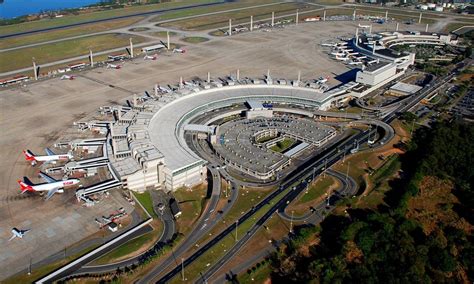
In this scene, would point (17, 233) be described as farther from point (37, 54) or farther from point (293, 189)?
point (37, 54)

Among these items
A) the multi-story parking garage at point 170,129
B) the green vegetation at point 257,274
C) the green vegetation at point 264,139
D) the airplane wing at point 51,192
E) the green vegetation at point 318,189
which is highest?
the multi-story parking garage at point 170,129

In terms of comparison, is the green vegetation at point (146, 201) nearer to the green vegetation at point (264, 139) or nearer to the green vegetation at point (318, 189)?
the green vegetation at point (318, 189)

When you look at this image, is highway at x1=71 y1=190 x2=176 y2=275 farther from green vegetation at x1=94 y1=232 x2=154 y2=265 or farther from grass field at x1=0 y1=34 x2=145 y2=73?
grass field at x1=0 y1=34 x2=145 y2=73

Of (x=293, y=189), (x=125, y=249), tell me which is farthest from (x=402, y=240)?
(x=125, y=249)

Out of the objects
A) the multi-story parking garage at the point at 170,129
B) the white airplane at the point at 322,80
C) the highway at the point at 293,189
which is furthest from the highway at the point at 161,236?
the white airplane at the point at 322,80

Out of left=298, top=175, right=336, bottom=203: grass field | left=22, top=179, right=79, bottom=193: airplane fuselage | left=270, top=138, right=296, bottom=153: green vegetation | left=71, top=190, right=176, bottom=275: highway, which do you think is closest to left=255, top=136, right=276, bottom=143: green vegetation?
left=270, top=138, right=296, bottom=153: green vegetation

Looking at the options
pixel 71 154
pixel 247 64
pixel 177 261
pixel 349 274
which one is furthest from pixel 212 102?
pixel 349 274
